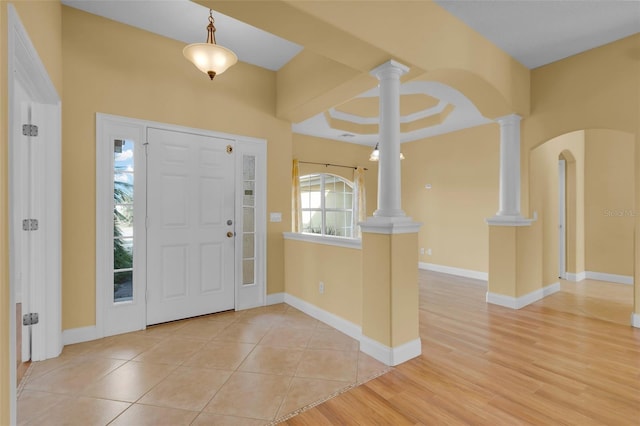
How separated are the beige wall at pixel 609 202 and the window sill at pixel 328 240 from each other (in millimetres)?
5049

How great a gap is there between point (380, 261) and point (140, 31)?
338 cm

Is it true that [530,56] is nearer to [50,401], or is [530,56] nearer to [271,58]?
[271,58]

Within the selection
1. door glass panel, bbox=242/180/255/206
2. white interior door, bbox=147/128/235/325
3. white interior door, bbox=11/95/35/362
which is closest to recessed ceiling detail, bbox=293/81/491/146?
door glass panel, bbox=242/180/255/206

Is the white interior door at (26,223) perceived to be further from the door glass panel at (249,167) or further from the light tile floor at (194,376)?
the door glass panel at (249,167)

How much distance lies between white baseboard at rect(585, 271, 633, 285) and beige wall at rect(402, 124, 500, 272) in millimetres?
1777

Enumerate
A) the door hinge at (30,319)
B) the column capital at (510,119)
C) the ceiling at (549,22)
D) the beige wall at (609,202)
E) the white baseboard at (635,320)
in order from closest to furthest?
the door hinge at (30,319)
the ceiling at (549,22)
the white baseboard at (635,320)
the column capital at (510,119)
the beige wall at (609,202)

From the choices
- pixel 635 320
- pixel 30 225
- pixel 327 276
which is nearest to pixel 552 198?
pixel 635 320

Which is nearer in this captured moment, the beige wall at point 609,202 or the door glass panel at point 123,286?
the door glass panel at point 123,286

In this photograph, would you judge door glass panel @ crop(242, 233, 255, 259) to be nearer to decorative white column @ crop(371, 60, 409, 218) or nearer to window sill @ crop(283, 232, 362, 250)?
window sill @ crop(283, 232, 362, 250)

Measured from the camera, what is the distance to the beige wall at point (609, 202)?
5020mm

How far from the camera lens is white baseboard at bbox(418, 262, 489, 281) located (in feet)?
18.5

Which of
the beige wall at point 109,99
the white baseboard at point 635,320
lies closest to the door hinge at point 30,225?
the beige wall at point 109,99

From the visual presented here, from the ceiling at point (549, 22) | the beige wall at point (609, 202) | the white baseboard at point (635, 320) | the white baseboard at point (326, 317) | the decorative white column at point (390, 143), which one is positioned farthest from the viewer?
the beige wall at point (609, 202)

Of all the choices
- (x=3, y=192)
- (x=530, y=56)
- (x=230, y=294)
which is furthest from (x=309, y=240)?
(x=530, y=56)
